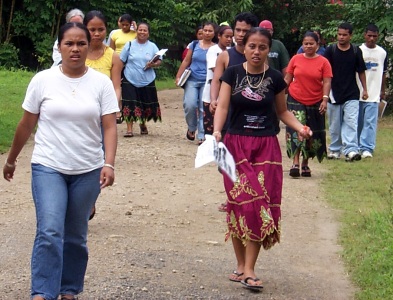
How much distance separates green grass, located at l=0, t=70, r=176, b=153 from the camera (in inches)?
550

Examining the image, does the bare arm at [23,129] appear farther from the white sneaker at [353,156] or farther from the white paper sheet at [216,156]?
the white sneaker at [353,156]

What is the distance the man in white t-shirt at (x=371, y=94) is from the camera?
13656 millimetres

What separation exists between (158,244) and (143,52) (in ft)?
22.8

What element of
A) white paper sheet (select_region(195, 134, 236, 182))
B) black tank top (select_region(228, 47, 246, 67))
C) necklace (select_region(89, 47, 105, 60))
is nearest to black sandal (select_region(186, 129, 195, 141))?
black tank top (select_region(228, 47, 246, 67))

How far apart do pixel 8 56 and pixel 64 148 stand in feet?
73.5

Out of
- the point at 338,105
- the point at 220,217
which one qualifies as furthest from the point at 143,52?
the point at 220,217

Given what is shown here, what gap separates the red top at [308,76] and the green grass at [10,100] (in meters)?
4.15

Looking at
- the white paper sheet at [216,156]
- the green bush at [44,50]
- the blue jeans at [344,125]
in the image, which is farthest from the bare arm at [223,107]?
the green bush at [44,50]

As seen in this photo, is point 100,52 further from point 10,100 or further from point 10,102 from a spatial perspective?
point 10,100

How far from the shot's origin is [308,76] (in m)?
11.4

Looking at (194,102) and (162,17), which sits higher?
(194,102)

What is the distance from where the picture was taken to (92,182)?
573cm

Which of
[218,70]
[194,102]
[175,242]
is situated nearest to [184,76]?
[194,102]

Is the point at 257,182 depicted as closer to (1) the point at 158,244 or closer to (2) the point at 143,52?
(1) the point at 158,244
